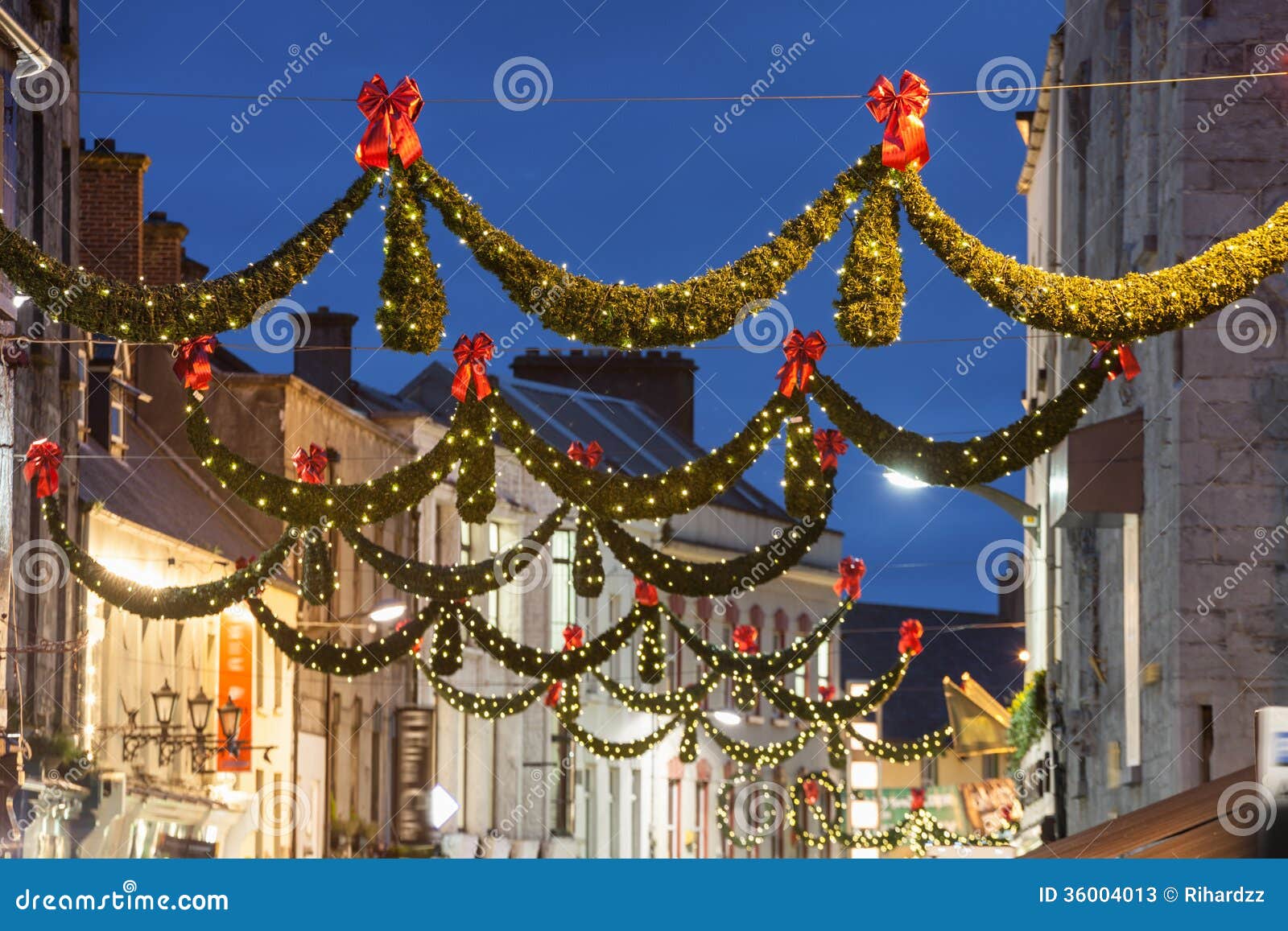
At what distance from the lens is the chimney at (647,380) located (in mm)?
48812

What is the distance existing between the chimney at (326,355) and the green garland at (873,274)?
79.0 ft

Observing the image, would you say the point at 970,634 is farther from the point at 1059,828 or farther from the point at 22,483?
the point at 22,483

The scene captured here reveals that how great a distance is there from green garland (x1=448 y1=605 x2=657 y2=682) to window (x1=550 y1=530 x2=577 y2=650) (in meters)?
18.4

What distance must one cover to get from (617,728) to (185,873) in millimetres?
36518

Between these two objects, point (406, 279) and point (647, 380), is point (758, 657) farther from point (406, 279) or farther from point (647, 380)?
point (647, 380)

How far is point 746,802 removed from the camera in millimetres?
50188

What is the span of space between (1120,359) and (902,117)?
330 centimetres

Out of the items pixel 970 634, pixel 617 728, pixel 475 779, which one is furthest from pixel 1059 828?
pixel 970 634

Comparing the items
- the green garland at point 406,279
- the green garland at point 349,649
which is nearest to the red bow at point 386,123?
the green garland at point 406,279

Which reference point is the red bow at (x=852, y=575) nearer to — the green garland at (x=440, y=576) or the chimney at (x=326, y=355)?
the green garland at (x=440, y=576)

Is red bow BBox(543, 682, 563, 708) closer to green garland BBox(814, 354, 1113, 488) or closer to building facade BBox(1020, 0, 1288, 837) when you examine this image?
building facade BBox(1020, 0, 1288, 837)

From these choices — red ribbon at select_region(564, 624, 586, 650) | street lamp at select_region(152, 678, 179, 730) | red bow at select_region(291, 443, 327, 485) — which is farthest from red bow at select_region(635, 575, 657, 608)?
street lamp at select_region(152, 678, 179, 730)

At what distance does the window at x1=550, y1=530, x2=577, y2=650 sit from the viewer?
41.0m

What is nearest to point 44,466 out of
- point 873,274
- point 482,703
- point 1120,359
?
point 873,274
